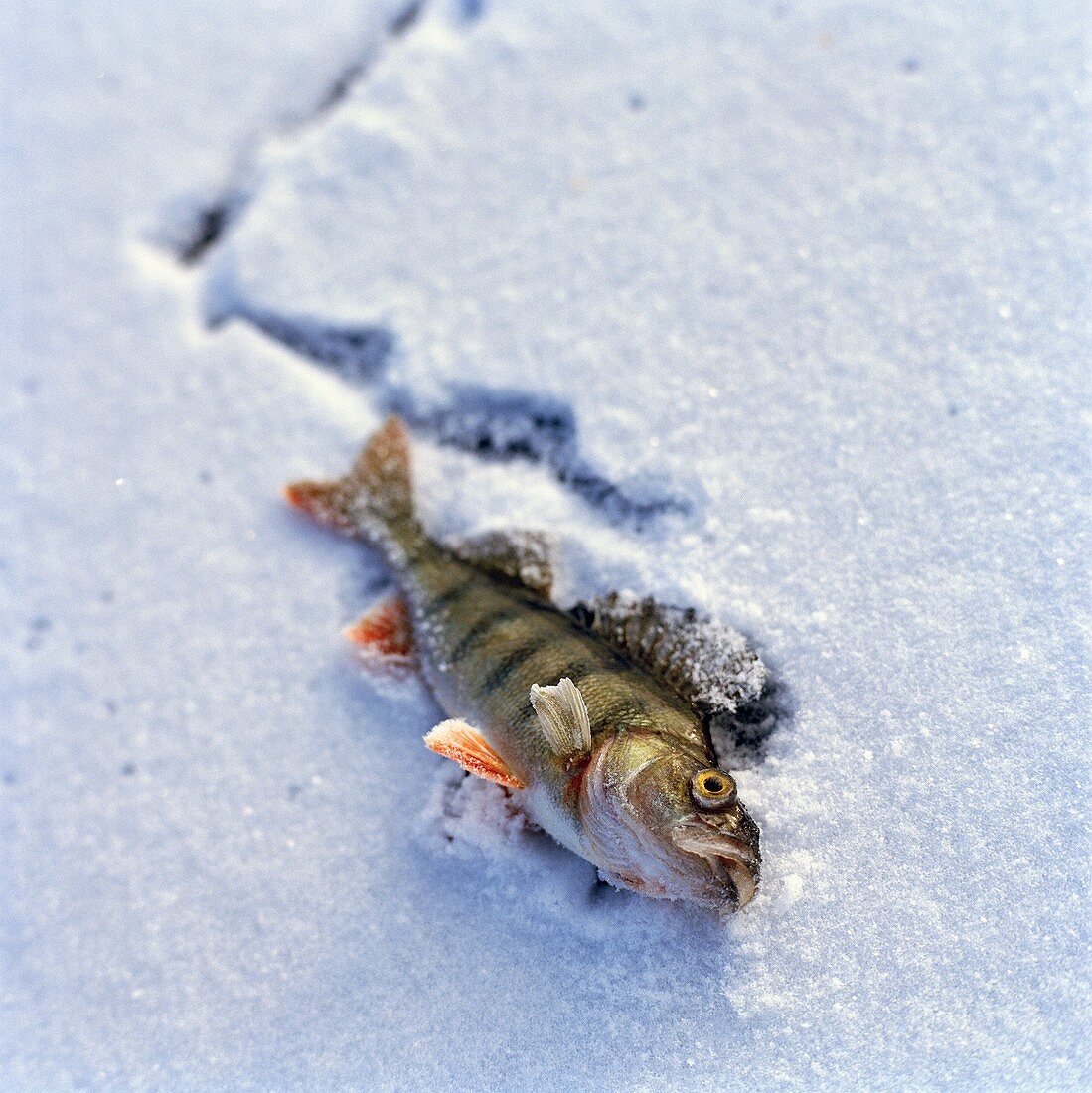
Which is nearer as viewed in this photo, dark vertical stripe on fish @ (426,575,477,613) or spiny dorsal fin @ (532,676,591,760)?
spiny dorsal fin @ (532,676,591,760)

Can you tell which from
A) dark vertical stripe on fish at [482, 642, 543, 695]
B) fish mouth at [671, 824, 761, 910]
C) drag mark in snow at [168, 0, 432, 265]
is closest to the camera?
fish mouth at [671, 824, 761, 910]

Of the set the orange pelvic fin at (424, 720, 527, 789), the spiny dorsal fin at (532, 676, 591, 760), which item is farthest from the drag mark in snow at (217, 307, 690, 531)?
the orange pelvic fin at (424, 720, 527, 789)

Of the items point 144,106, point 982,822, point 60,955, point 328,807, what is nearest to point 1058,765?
point 982,822

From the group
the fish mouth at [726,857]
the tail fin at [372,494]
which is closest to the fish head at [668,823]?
the fish mouth at [726,857]

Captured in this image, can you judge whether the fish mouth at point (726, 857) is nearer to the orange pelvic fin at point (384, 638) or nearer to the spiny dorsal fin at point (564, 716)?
the spiny dorsal fin at point (564, 716)

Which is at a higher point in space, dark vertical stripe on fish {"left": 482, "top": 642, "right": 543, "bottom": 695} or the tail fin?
dark vertical stripe on fish {"left": 482, "top": 642, "right": 543, "bottom": 695}

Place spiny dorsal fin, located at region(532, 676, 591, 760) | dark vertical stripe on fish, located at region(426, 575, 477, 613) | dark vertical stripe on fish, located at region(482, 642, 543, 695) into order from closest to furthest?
1. spiny dorsal fin, located at region(532, 676, 591, 760)
2. dark vertical stripe on fish, located at region(482, 642, 543, 695)
3. dark vertical stripe on fish, located at region(426, 575, 477, 613)

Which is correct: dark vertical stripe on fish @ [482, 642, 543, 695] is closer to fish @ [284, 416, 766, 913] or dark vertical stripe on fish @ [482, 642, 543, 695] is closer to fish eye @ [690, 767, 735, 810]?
fish @ [284, 416, 766, 913]
